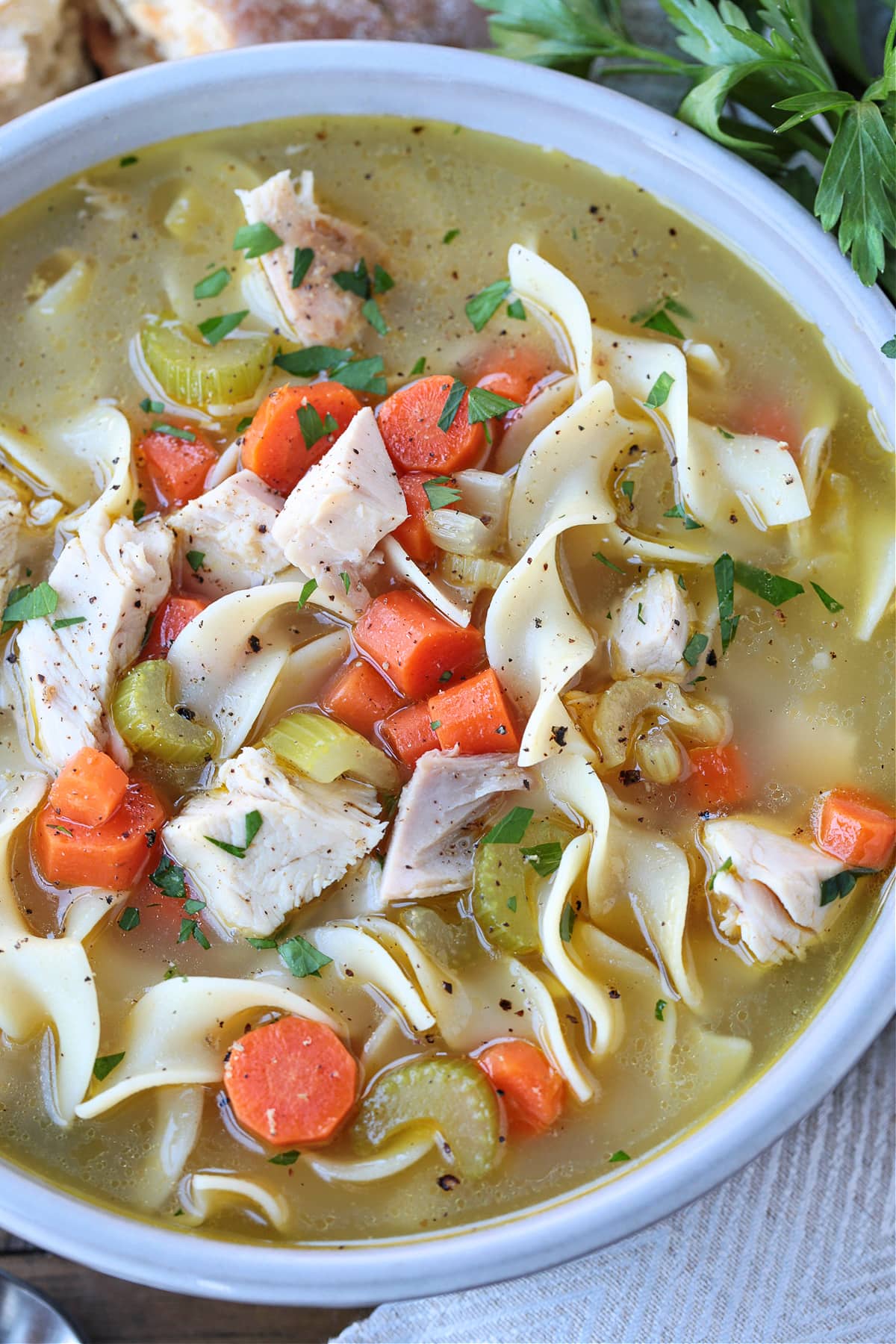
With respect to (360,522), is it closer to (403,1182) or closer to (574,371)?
(574,371)

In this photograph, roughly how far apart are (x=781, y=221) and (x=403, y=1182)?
2951 millimetres

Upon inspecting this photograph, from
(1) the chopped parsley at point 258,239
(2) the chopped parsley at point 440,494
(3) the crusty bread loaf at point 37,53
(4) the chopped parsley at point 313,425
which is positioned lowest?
(2) the chopped parsley at point 440,494

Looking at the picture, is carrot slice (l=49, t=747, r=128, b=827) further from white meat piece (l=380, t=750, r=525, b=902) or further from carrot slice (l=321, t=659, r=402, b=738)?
white meat piece (l=380, t=750, r=525, b=902)

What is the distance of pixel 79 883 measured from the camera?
3.55 meters

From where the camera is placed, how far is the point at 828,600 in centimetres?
370

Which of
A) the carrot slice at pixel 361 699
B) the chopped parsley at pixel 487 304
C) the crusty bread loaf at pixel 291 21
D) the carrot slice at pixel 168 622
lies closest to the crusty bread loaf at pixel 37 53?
the crusty bread loaf at pixel 291 21

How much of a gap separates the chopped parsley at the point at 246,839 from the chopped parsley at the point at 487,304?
5.56ft

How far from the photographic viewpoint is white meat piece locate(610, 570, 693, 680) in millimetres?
3557

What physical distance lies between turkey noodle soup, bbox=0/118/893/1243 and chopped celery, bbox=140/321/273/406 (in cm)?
2

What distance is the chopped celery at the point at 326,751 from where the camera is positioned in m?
3.55

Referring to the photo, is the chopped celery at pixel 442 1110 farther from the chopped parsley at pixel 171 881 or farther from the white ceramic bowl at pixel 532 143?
the chopped parsley at pixel 171 881

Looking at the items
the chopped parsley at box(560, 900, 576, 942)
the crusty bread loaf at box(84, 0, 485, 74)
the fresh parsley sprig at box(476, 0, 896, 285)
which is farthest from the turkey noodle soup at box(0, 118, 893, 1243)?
the crusty bread loaf at box(84, 0, 485, 74)

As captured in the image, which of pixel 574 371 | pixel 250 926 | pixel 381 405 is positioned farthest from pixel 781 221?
pixel 250 926

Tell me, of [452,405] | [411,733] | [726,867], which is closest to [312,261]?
[452,405]
